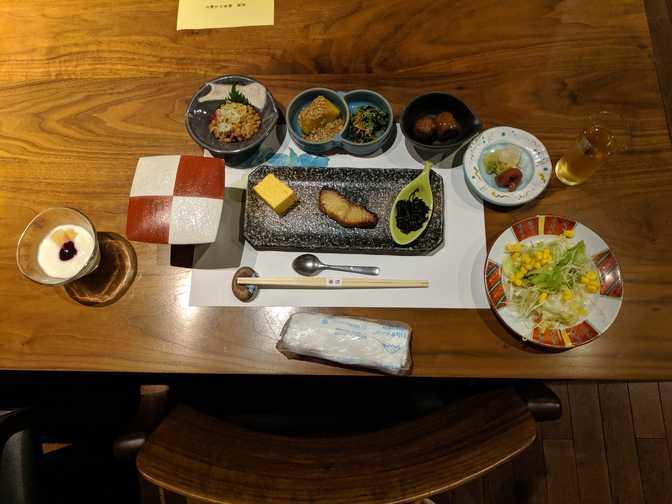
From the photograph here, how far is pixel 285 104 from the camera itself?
1.35 metres

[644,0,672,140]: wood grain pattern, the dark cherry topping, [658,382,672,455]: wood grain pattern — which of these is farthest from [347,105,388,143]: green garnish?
[644,0,672,140]: wood grain pattern

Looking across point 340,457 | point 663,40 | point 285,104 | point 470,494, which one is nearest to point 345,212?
point 285,104

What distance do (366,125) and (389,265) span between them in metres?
0.41

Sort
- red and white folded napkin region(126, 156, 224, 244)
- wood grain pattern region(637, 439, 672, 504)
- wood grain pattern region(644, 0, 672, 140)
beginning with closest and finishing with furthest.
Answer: red and white folded napkin region(126, 156, 224, 244)
wood grain pattern region(637, 439, 672, 504)
wood grain pattern region(644, 0, 672, 140)

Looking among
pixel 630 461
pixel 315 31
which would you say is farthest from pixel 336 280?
pixel 630 461

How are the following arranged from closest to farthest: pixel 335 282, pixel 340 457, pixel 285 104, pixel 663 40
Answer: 1. pixel 340 457
2. pixel 335 282
3. pixel 285 104
4. pixel 663 40

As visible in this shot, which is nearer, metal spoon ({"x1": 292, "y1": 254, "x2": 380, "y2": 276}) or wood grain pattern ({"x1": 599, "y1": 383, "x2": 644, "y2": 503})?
metal spoon ({"x1": 292, "y1": 254, "x2": 380, "y2": 276})

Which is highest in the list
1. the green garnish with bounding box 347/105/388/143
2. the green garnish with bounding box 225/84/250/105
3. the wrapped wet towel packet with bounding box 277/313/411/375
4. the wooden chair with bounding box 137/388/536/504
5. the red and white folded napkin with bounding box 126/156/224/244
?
the green garnish with bounding box 225/84/250/105

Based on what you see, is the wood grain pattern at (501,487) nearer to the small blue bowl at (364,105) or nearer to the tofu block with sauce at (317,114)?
the small blue bowl at (364,105)

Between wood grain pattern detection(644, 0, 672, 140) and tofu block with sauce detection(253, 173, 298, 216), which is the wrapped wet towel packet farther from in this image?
wood grain pattern detection(644, 0, 672, 140)

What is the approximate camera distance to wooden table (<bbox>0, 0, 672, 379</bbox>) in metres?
1.15

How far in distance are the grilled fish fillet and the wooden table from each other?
10.1 inches

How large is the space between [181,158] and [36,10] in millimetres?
926

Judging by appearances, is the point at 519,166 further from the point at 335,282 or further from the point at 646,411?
the point at 646,411
